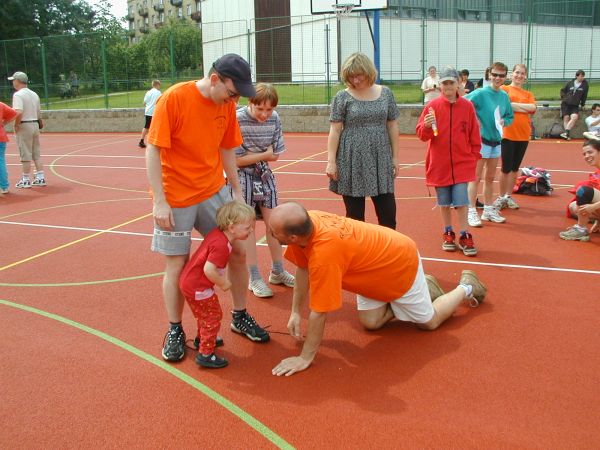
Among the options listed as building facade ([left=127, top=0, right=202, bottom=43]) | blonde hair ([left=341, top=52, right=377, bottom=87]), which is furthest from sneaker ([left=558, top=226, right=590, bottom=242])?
building facade ([left=127, top=0, right=202, bottom=43])

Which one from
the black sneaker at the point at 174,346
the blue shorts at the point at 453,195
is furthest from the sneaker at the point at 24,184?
the black sneaker at the point at 174,346

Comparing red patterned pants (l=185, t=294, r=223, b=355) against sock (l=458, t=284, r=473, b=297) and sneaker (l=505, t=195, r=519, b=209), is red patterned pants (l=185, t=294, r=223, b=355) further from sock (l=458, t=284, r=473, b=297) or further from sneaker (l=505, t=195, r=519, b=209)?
sneaker (l=505, t=195, r=519, b=209)

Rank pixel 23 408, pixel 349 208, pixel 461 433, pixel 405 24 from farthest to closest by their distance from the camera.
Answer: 1. pixel 405 24
2. pixel 349 208
3. pixel 23 408
4. pixel 461 433

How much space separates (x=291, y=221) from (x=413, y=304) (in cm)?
130

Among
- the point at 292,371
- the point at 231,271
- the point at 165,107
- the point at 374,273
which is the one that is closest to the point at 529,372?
the point at 374,273

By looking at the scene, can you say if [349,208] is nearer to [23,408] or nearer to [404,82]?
[23,408]

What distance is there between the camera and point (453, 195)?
6.23 m

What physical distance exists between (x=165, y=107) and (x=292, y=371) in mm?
1881

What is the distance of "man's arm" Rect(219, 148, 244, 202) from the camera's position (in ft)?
14.3

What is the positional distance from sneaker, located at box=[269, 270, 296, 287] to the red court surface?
0.15m

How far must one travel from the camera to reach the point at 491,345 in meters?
4.19

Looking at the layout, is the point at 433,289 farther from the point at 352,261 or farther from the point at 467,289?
the point at 352,261

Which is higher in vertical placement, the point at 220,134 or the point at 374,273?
the point at 220,134

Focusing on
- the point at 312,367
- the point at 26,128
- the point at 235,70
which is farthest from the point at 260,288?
the point at 26,128
